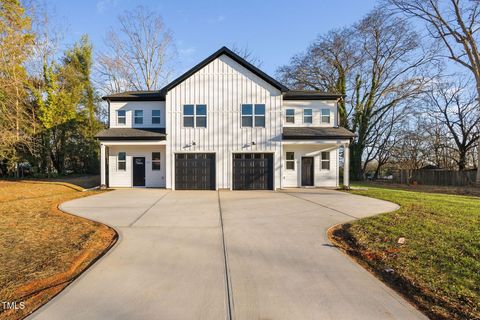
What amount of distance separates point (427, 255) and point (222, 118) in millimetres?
12161

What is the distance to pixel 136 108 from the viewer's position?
16.3m

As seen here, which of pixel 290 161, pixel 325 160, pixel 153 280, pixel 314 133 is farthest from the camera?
pixel 325 160

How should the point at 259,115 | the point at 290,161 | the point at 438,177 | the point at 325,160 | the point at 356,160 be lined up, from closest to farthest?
the point at 259,115 < the point at 290,161 < the point at 325,160 < the point at 438,177 < the point at 356,160

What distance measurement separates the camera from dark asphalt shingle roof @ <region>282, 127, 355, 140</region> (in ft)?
49.0

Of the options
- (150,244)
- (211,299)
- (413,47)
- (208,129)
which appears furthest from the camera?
(413,47)

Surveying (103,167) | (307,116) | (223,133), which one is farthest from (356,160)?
(103,167)

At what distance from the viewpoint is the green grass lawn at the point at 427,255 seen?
2.99 metres

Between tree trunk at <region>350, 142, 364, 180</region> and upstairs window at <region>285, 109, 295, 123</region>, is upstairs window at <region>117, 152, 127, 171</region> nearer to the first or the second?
upstairs window at <region>285, 109, 295, 123</region>

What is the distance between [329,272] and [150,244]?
3.34 m

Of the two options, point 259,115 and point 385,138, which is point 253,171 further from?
point 385,138

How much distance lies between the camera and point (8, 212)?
7707 mm

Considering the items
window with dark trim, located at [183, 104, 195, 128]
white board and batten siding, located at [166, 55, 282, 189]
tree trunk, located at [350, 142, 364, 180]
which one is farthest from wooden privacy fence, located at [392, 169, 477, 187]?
window with dark trim, located at [183, 104, 195, 128]

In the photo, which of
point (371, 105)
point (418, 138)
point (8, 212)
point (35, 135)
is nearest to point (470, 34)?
point (371, 105)

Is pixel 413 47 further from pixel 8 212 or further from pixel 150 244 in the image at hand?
pixel 8 212
